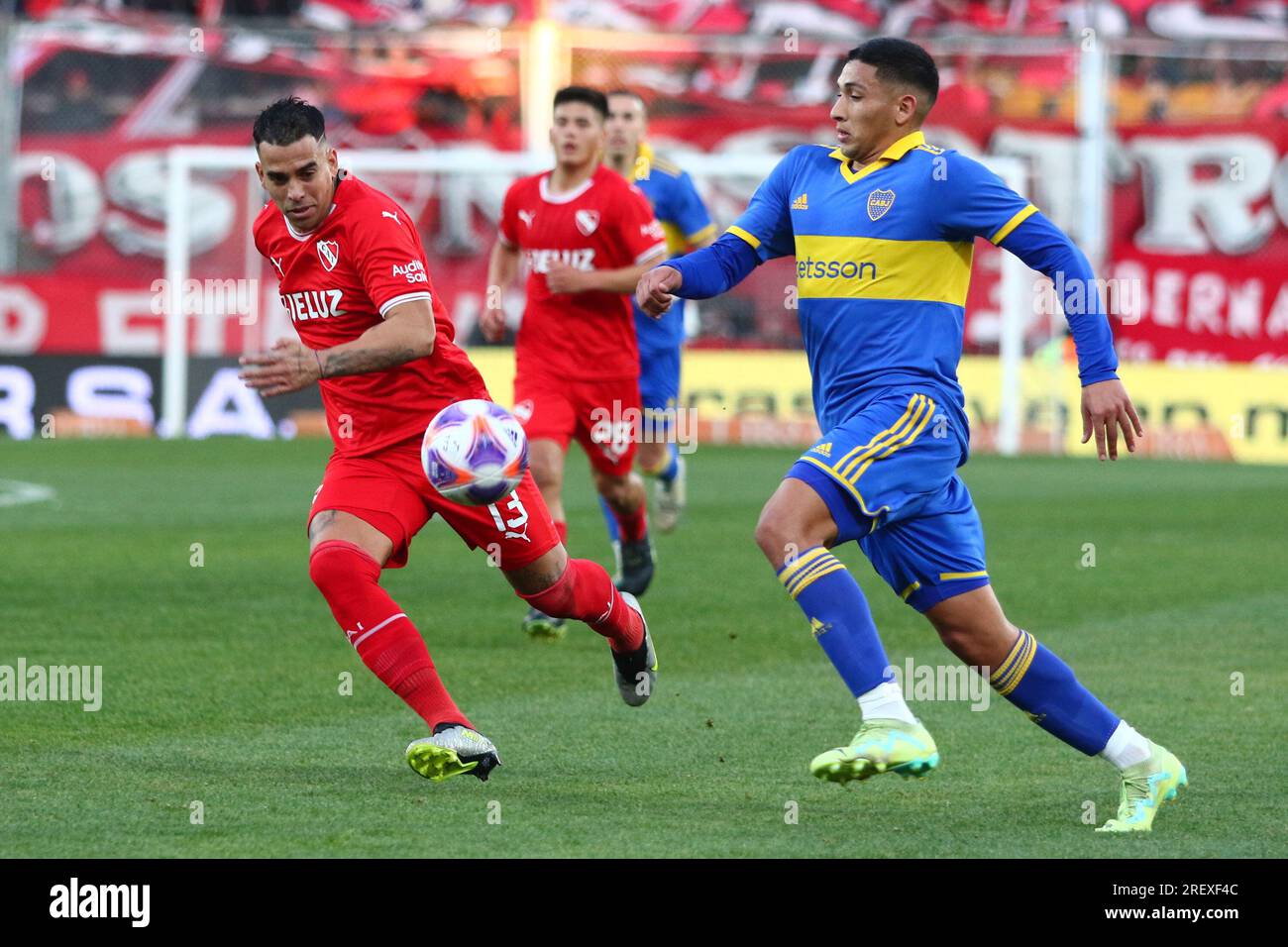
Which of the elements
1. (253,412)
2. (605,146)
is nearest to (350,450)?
(605,146)

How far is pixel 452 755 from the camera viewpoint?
Result: 5902mm

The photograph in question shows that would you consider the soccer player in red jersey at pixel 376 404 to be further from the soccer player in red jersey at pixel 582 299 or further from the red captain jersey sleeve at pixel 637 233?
the red captain jersey sleeve at pixel 637 233

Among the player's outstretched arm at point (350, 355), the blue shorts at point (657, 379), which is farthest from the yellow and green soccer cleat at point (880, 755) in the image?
the blue shorts at point (657, 379)

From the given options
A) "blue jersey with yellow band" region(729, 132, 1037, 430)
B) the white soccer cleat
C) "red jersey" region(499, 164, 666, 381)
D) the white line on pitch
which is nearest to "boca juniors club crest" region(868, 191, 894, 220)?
"blue jersey with yellow band" region(729, 132, 1037, 430)

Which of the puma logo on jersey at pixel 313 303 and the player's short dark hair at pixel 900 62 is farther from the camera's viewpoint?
the puma logo on jersey at pixel 313 303

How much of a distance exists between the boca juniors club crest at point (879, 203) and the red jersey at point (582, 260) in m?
4.23

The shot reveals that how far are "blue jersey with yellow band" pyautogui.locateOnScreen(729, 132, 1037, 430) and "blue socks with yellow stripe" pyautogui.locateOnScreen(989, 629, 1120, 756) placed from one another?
68 cm

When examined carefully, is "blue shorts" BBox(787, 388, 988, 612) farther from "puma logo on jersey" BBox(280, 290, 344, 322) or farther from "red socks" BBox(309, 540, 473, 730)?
"puma logo on jersey" BBox(280, 290, 344, 322)

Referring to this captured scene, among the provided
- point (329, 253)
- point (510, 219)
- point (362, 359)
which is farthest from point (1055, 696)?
point (510, 219)

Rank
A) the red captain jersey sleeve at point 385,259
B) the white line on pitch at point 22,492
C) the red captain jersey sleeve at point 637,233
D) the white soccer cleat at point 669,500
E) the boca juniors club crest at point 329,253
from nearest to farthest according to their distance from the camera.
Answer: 1. the red captain jersey sleeve at point 385,259
2. the boca juniors club crest at point 329,253
3. the red captain jersey sleeve at point 637,233
4. the white soccer cleat at point 669,500
5. the white line on pitch at point 22,492

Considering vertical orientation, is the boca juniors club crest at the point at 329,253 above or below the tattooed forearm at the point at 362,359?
above

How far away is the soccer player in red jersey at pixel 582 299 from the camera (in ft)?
33.1

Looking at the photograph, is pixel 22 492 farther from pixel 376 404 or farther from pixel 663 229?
pixel 376 404

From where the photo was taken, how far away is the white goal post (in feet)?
74.8
